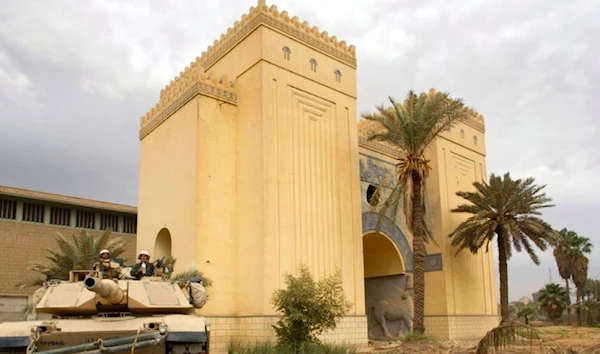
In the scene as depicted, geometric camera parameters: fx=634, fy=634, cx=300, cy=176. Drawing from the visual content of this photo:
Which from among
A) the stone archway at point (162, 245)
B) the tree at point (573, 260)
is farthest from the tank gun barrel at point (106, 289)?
the tree at point (573, 260)

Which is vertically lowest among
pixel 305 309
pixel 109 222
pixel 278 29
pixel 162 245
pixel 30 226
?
pixel 305 309

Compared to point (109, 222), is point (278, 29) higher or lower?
higher

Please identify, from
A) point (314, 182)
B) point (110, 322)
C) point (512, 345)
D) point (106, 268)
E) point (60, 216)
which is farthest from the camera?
point (60, 216)

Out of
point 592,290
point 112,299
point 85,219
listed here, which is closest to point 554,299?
point 592,290

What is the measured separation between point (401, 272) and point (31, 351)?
60.1ft

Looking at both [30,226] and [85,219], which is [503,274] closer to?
[85,219]

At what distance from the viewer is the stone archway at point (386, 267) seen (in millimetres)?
24422

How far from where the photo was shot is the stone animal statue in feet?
80.0

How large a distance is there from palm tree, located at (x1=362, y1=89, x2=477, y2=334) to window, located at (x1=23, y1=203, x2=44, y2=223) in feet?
46.9

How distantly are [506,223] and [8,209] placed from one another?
19699 millimetres

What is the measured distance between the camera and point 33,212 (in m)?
26.4

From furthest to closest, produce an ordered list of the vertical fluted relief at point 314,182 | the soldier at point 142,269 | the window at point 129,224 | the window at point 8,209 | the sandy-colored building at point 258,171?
the window at point 129,224 → the window at point 8,209 → the vertical fluted relief at point 314,182 → the sandy-colored building at point 258,171 → the soldier at point 142,269

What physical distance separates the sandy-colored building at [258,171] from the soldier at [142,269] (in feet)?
23.4

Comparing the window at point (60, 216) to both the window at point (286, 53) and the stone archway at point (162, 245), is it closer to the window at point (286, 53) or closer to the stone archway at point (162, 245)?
the stone archway at point (162, 245)
